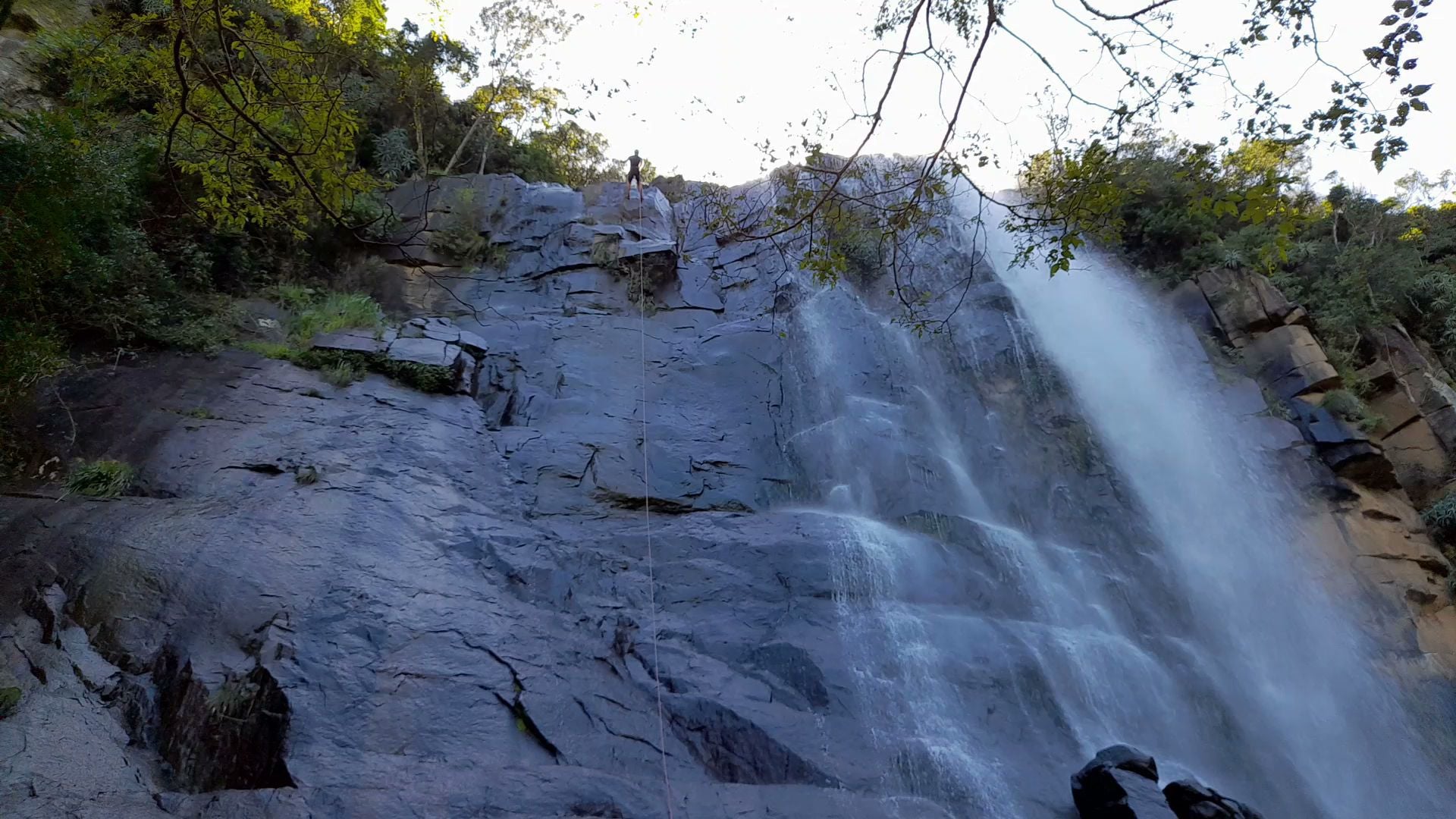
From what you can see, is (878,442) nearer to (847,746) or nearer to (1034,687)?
(1034,687)

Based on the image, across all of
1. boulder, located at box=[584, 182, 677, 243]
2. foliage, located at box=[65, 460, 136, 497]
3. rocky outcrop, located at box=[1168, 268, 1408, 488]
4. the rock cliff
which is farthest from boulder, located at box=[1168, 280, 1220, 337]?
foliage, located at box=[65, 460, 136, 497]

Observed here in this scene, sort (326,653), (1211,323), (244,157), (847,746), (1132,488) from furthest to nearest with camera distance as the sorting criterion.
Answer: (1211,323), (1132,488), (847,746), (326,653), (244,157)

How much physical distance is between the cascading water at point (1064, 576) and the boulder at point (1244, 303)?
0.84 metres

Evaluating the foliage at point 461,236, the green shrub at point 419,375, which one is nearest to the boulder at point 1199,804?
the green shrub at point 419,375

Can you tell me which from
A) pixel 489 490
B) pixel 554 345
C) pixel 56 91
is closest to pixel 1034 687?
pixel 489 490

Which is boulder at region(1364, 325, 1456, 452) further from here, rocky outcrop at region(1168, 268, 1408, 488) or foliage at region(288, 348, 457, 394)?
foliage at region(288, 348, 457, 394)

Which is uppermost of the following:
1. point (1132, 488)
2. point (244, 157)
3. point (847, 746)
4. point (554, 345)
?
point (244, 157)

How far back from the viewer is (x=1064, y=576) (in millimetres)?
8789

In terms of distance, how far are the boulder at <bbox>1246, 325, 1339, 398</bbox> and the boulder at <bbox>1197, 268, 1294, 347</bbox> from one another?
0.22 meters

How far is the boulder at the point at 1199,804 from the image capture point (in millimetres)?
5715

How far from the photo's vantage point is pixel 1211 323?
13.6 m

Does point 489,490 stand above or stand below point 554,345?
below

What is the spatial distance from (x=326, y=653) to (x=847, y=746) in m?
4.11

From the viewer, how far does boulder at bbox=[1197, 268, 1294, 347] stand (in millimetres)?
13094
